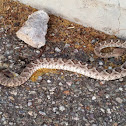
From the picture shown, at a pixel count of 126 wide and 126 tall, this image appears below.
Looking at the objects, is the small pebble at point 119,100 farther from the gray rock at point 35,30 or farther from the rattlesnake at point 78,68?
the gray rock at point 35,30

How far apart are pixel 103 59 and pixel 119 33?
1121 mm

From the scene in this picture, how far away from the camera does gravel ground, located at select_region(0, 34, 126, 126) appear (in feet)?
19.0

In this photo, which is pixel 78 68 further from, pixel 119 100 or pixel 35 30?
pixel 35 30

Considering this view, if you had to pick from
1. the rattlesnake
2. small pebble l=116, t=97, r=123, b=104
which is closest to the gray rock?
the rattlesnake

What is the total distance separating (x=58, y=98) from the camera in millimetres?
6297

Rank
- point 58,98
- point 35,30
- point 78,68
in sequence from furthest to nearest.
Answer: point 35,30 → point 78,68 → point 58,98

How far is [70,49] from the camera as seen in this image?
303 inches

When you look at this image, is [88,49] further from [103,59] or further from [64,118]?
[64,118]

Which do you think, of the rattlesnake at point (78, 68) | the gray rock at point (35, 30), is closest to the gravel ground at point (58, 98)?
the rattlesnake at point (78, 68)

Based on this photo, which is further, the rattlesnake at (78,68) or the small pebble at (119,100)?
the rattlesnake at (78,68)

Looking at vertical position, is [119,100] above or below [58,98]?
above

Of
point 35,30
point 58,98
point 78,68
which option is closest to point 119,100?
point 78,68

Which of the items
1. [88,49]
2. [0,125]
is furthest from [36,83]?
[88,49]

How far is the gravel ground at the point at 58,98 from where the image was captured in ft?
19.0
